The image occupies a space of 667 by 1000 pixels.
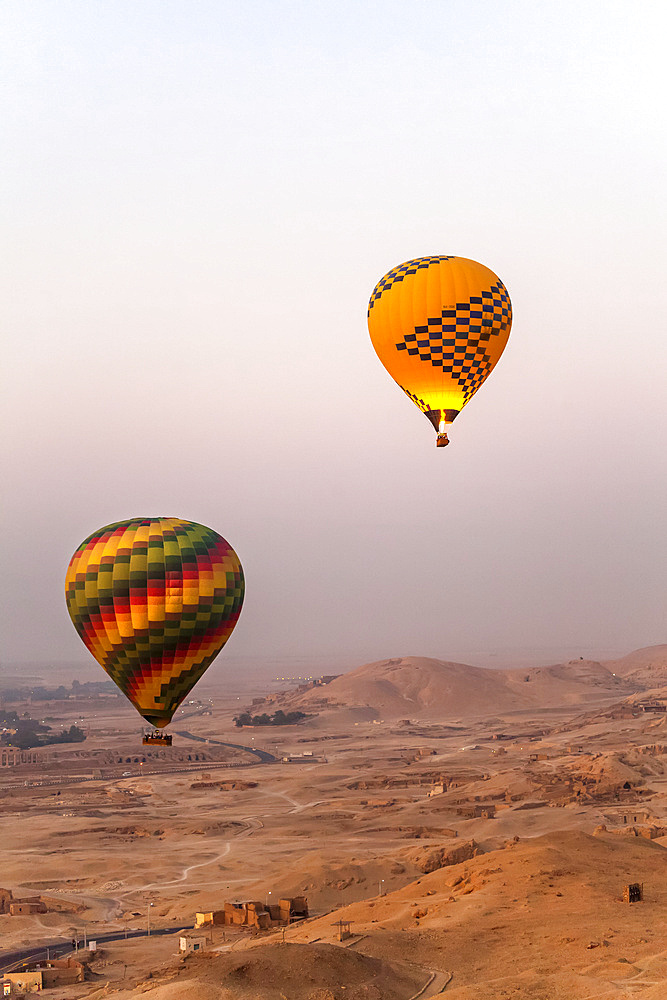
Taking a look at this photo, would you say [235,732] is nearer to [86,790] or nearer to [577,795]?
[86,790]

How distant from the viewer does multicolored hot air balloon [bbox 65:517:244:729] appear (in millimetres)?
40125

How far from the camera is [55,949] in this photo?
59469mm

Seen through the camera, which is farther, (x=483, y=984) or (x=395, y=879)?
(x=395, y=879)

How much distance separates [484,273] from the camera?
45438 mm

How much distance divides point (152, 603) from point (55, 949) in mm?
28540

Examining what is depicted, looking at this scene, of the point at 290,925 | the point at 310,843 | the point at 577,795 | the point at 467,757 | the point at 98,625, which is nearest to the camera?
the point at 98,625

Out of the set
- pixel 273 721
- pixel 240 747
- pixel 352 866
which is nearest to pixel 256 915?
pixel 352 866

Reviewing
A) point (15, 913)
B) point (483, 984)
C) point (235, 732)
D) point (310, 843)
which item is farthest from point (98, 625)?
point (235, 732)

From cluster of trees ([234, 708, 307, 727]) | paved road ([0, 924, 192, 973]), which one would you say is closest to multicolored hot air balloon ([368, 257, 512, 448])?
paved road ([0, 924, 192, 973])

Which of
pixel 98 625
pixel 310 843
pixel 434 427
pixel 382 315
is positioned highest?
pixel 382 315

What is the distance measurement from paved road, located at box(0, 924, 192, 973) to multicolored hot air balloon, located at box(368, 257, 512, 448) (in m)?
33.1

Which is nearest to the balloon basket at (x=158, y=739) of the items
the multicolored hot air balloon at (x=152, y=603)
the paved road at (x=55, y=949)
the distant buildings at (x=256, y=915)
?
Answer: the multicolored hot air balloon at (x=152, y=603)

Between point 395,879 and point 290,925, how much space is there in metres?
12.3

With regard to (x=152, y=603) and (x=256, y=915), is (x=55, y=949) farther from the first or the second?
(x=152, y=603)
